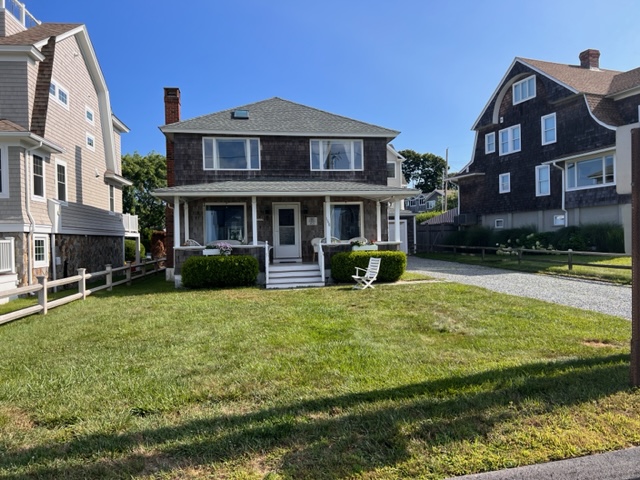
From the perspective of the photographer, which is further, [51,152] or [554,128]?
[554,128]

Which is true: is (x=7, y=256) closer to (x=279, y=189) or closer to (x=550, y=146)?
(x=279, y=189)

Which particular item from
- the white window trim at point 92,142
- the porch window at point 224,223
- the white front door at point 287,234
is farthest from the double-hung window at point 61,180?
the white front door at point 287,234

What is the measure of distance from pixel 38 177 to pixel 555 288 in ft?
52.0

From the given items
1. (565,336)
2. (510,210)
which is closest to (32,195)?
(565,336)

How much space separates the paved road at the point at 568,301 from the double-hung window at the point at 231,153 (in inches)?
319

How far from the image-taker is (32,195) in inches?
480

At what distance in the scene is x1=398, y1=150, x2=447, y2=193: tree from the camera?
7019 centimetres

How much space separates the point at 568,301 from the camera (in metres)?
8.65

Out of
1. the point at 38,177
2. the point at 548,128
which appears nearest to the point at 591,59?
the point at 548,128

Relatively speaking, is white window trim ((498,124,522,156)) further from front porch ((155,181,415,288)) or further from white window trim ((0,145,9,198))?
white window trim ((0,145,9,198))

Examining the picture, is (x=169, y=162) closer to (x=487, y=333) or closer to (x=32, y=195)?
(x=32, y=195)

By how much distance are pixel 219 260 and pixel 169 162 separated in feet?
20.9

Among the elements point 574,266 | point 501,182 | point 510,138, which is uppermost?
point 510,138

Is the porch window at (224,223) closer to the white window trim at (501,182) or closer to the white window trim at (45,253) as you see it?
the white window trim at (45,253)
